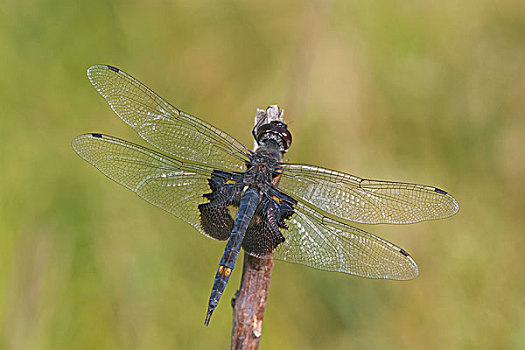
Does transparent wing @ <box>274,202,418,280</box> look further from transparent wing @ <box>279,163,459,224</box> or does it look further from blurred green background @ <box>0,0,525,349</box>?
blurred green background @ <box>0,0,525,349</box>

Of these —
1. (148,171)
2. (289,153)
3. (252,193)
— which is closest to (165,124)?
(148,171)

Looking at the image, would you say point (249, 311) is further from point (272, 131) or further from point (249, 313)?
point (272, 131)

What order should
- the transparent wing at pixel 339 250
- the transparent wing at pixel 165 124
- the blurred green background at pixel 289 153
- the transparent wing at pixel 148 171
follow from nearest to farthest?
the transparent wing at pixel 339 250 < the transparent wing at pixel 148 171 < the transparent wing at pixel 165 124 < the blurred green background at pixel 289 153

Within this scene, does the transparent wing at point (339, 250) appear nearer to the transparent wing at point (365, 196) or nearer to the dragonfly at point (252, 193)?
the dragonfly at point (252, 193)

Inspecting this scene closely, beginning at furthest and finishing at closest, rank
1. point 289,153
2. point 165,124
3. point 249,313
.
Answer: point 289,153 < point 165,124 < point 249,313

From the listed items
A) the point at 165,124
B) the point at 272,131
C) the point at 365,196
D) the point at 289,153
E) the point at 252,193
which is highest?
the point at 289,153

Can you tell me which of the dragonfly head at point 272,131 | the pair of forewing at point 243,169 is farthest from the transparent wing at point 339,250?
the dragonfly head at point 272,131
